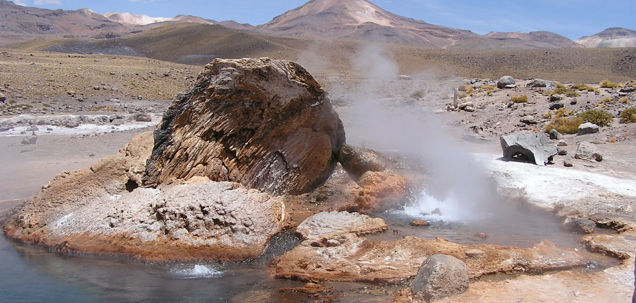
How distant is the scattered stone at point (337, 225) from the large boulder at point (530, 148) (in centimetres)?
417

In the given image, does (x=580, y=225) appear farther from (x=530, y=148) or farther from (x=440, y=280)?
(x=530, y=148)

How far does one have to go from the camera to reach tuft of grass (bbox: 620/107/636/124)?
39.4 feet

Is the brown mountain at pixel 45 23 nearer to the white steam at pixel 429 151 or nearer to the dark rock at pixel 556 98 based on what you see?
the white steam at pixel 429 151

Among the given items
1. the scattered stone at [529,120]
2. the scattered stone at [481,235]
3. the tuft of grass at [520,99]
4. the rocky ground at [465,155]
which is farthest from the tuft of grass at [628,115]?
the scattered stone at [481,235]

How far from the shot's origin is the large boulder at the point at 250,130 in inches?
256

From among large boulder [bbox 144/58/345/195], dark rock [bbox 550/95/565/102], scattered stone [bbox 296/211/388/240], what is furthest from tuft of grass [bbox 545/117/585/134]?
scattered stone [bbox 296/211/388/240]

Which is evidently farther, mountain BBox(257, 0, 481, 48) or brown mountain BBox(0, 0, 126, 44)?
mountain BBox(257, 0, 481, 48)

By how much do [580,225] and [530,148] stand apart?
3.22m

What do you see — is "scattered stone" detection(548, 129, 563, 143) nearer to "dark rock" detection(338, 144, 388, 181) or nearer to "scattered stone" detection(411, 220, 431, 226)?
"dark rock" detection(338, 144, 388, 181)

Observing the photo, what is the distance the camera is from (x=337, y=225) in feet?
18.8

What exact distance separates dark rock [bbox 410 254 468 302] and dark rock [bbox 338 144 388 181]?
3.97 m

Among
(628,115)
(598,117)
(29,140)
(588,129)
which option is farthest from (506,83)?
(29,140)

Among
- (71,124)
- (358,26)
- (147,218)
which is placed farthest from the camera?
(358,26)

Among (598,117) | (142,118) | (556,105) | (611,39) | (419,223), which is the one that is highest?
(611,39)
